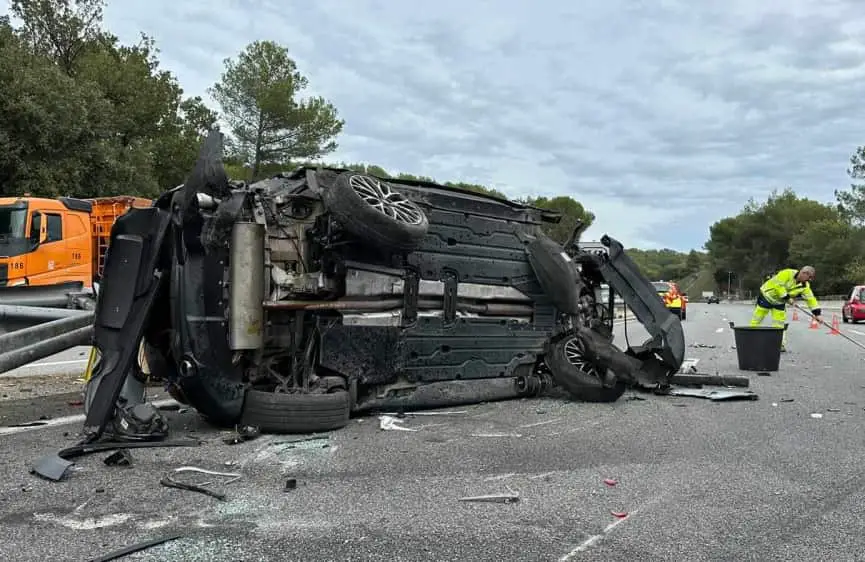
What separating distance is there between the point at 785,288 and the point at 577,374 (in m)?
6.26

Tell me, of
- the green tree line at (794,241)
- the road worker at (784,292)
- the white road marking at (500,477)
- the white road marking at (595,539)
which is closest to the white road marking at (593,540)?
the white road marking at (595,539)

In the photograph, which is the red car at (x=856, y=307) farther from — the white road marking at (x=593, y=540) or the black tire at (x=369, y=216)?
the white road marking at (x=593, y=540)

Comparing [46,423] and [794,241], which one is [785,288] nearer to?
[46,423]

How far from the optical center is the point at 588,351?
684 cm

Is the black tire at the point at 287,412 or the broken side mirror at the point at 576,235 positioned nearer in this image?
the black tire at the point at 287,412

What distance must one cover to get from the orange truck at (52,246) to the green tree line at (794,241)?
195ft

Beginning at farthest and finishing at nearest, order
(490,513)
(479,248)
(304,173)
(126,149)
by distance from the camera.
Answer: (126,149), (479,248), (304,173), (490,513)

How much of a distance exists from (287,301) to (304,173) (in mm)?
1067

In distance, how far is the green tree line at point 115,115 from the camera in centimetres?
1969

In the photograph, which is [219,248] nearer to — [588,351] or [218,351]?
[218,351]

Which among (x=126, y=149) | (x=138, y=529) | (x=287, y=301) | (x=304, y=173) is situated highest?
(x=126, y=149)

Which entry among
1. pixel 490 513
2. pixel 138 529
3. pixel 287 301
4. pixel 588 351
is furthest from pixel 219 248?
pixel 588 351

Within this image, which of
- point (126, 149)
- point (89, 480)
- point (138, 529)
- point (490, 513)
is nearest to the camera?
point (138, 529)

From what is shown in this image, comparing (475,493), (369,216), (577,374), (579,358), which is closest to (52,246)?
(369,216)
